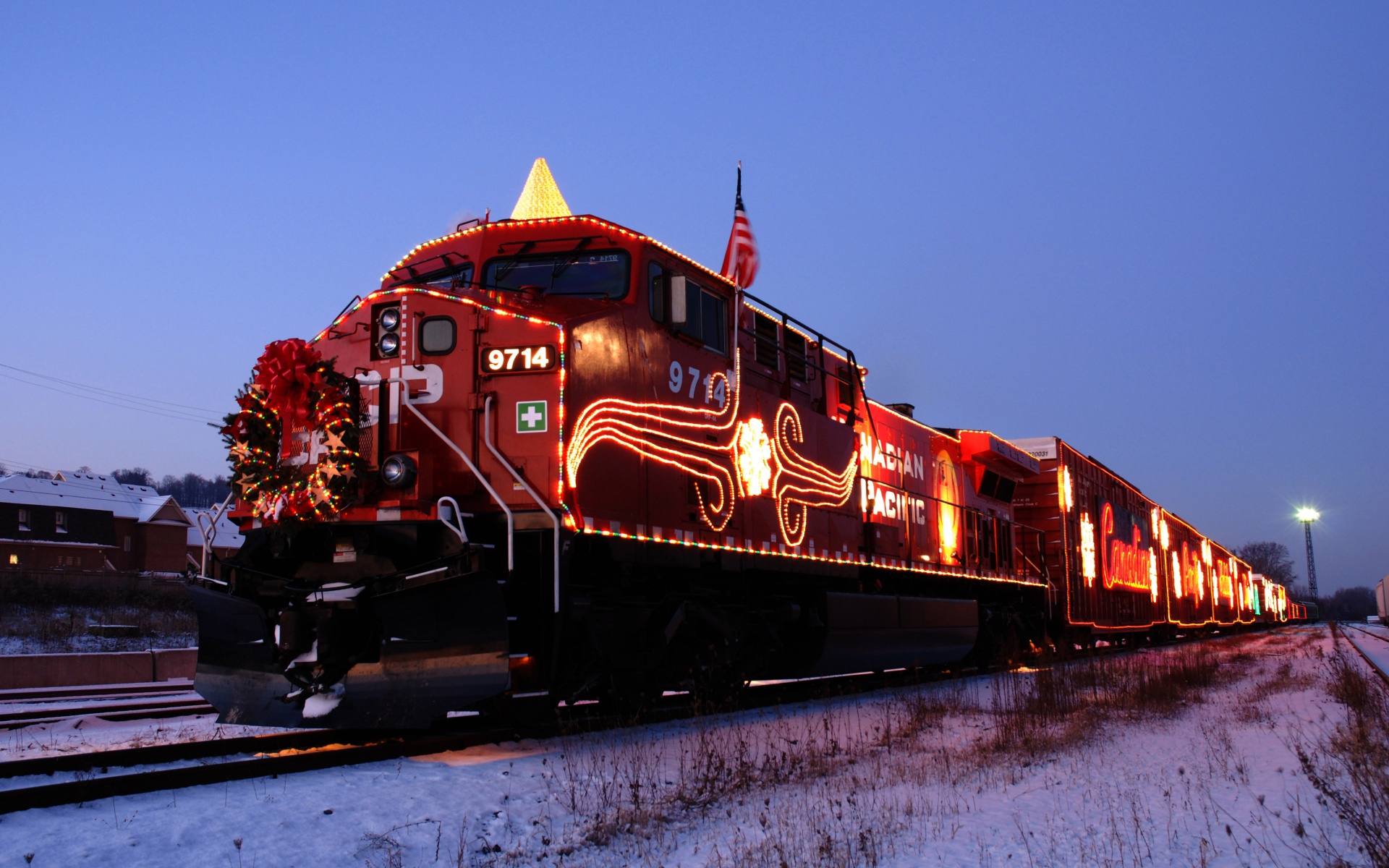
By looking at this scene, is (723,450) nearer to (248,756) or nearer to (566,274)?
(566,274)

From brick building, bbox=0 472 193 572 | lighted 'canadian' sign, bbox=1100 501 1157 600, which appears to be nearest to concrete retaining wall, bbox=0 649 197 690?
lighted 'canadian' sign, bbox=1100 501 1157 600

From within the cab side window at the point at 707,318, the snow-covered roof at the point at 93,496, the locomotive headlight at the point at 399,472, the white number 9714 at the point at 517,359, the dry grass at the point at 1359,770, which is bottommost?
the dry grass at the point at 1359,770

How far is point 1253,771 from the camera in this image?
6.37 metres

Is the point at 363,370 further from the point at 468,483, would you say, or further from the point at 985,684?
the point at 985,684

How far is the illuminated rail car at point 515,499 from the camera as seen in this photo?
6.82 metres

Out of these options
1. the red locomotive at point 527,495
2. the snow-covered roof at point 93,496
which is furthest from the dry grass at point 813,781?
the snow-covered roof at point 93,496

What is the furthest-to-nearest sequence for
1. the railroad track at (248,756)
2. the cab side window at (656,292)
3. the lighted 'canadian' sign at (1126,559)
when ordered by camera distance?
the lighted 'canadian' sign at (1126,559) < the cab side window at (656,292) < the railroad track at (248,756)

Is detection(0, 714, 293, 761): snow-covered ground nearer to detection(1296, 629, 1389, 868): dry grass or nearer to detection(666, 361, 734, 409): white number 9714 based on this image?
detection(666, 361, 734, 409): white number 9714

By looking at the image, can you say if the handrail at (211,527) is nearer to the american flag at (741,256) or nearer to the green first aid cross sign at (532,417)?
the green first aid cross sign at (532,417)

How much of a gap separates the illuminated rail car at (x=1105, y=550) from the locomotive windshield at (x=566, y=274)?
1327 cm

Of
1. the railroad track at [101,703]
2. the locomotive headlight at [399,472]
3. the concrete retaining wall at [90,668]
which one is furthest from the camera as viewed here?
the concrete retaining wall at [90,668]

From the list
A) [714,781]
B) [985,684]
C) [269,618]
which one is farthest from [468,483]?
[985,684]

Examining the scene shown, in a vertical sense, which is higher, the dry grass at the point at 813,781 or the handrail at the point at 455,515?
the handrail at the point at 455,515

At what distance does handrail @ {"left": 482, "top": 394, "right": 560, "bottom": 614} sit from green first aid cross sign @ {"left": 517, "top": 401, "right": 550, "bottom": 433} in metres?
0.20
